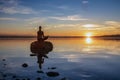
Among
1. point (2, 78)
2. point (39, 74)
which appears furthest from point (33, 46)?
point (2, 78)

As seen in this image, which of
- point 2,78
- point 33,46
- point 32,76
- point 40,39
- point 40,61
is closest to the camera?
point 2,78

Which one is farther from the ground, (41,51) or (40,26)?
(40,26)

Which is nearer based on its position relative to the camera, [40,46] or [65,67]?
[65,67]

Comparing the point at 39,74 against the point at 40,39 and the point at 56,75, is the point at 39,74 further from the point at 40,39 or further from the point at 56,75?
the point at 40,39

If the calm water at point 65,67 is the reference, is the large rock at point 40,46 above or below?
above

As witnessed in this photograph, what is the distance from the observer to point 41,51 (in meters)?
47.2

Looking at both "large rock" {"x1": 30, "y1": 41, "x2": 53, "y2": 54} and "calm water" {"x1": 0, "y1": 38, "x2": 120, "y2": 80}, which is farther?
"large rock" {"x1": 30, "y1": 41, "x2": 53, "y2": 54}

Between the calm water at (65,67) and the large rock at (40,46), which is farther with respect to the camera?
the large rock at (40,46)

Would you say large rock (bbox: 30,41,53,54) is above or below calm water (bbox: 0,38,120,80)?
above

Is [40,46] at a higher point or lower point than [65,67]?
higher

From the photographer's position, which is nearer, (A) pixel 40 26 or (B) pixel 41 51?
(A) pixel 40 26

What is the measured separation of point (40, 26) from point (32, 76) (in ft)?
45.5

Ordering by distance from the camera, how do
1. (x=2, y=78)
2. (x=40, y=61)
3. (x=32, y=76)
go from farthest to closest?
(x=40, y=61), (x=32, y=76), (x=2, y=78)

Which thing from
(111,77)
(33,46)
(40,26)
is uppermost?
(40,26)
